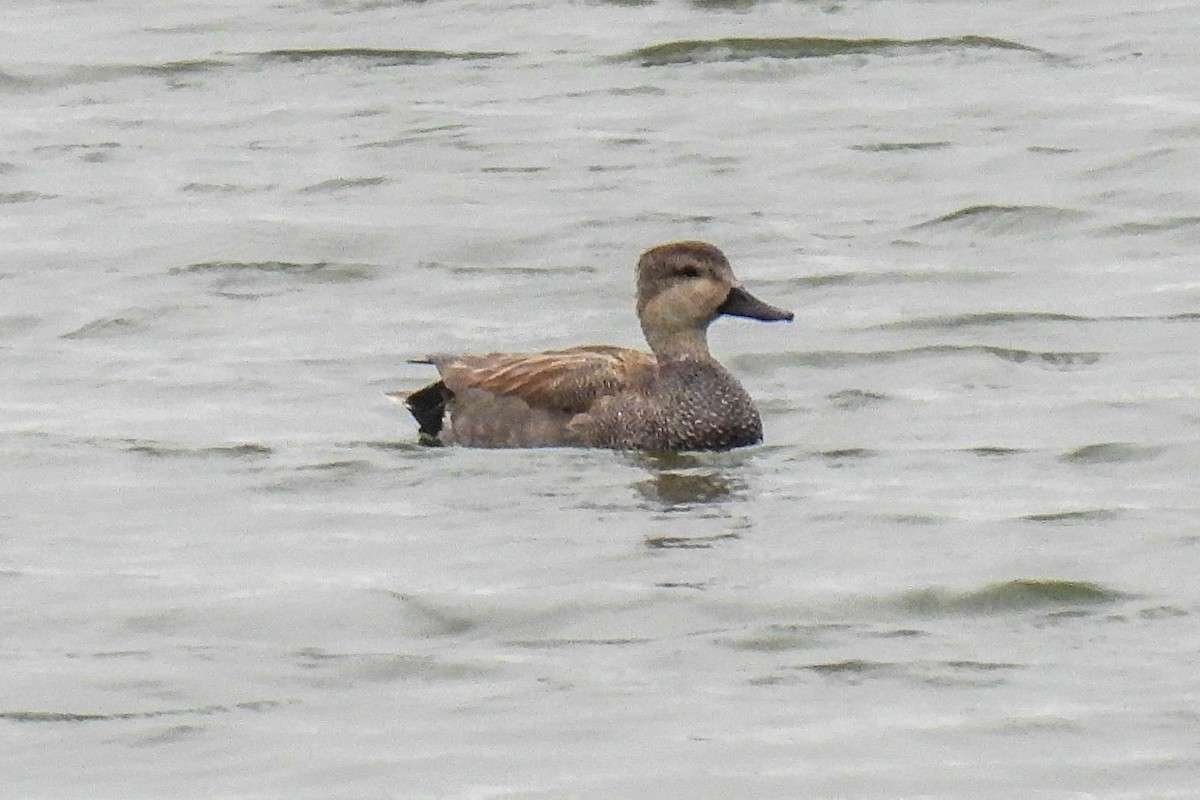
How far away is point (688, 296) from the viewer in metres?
14.0

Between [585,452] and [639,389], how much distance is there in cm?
36

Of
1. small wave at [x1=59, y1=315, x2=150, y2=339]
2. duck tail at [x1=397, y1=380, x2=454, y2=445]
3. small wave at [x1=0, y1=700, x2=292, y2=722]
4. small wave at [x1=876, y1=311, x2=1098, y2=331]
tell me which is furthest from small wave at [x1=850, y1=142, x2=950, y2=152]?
small wave at [x1=0, y1=700, x2=292, y2=722]

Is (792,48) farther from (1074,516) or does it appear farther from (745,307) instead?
(1074,516)

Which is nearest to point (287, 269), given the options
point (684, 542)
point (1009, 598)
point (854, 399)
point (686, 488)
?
point (854, 399)

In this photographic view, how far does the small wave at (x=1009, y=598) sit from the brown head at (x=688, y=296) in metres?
3.02

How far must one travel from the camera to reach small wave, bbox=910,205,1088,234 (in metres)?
18.0

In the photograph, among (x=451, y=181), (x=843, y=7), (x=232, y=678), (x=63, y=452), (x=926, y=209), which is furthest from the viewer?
(x=843, y=7)

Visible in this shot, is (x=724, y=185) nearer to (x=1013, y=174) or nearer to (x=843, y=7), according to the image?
(x=1013, y=174)

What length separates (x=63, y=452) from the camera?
13.5 metres

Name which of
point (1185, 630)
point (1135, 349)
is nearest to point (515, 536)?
point (1185, 630)

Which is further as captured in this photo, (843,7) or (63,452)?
(843,7)

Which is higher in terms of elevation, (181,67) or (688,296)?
(688,296)

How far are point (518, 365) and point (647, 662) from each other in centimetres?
377

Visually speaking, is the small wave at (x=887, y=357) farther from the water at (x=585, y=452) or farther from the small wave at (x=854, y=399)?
the small wave at (x=854, y=399)
